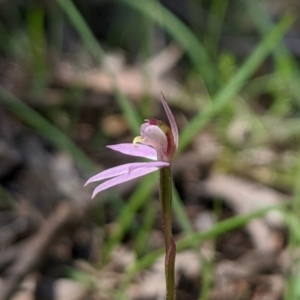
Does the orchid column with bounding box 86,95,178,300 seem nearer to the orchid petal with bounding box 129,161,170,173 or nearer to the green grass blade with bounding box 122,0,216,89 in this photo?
the orchid petal with bounding box 129,161,170,173

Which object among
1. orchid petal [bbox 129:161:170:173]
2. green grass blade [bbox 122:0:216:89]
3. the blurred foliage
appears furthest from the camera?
green grass blade [bbox 122:0:216:89]

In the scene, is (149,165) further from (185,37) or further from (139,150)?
(185,37)

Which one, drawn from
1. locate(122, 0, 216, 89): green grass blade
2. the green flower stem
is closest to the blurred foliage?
locate(122, 0, 216, 89): green grass blade

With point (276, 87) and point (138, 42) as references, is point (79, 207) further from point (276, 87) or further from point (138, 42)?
point (138, 42)

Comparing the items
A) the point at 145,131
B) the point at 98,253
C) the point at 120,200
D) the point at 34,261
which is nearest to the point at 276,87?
the point at 120,200

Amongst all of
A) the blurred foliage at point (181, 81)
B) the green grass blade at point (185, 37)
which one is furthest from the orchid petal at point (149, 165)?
the green grass blade at point (185, 37)

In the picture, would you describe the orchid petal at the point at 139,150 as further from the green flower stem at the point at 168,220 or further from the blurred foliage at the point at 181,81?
the blurred foliage at the point at 181,81

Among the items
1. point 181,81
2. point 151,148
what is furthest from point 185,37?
point 151,148

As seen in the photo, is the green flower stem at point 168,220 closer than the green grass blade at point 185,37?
Yes

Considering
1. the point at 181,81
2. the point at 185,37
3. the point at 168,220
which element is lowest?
the point at 168,220
